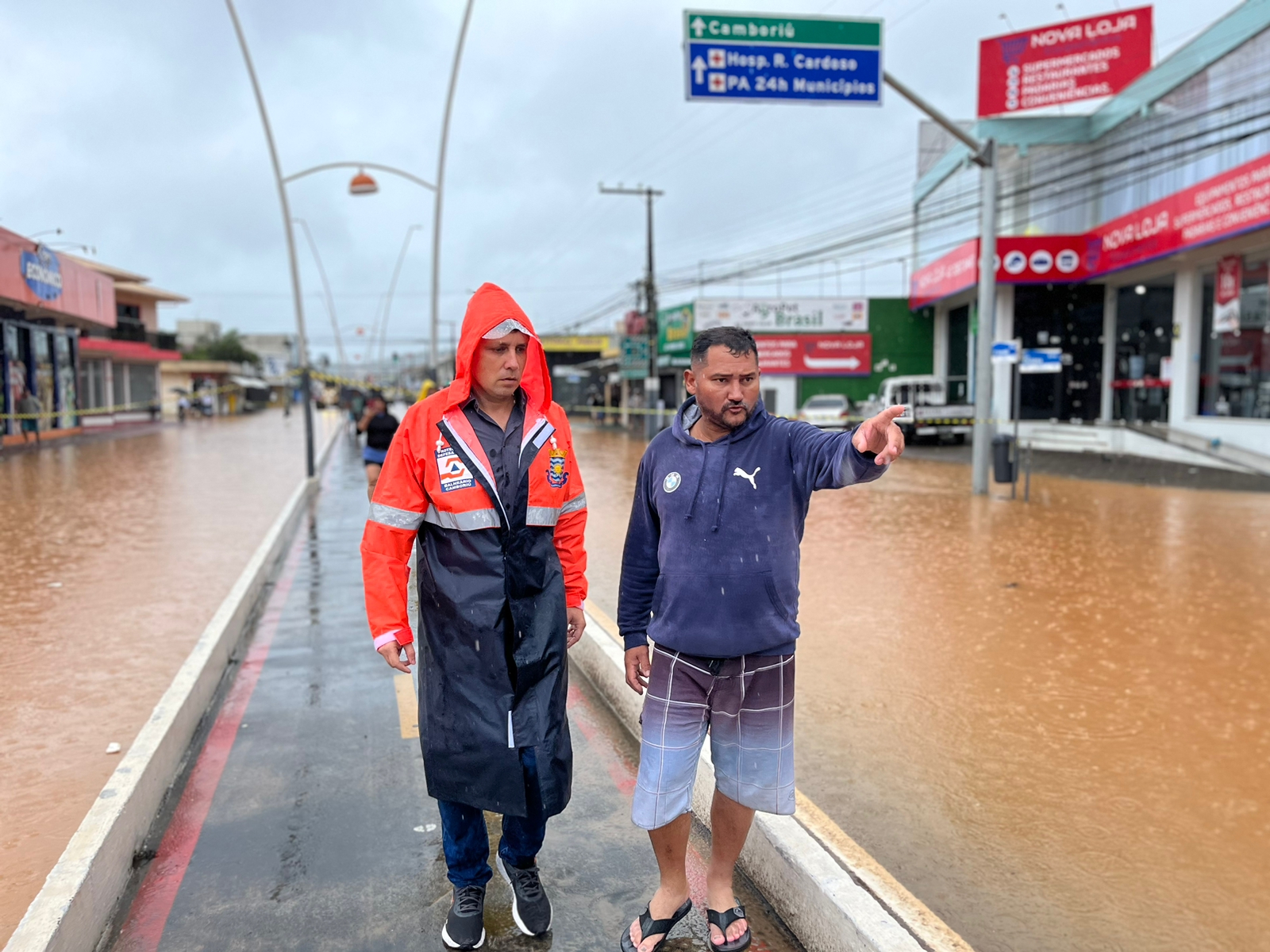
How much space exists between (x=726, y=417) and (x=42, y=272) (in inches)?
956

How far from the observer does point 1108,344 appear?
84.0 ft

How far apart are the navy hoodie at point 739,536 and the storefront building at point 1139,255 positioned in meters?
13.8

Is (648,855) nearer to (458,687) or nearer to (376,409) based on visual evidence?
(458,687)

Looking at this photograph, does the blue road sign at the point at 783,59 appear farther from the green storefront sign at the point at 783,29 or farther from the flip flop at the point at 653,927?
the flip flop at the point at 653,927

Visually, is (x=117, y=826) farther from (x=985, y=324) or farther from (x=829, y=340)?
(x=829, y=340)

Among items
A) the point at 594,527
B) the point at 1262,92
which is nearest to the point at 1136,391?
the point at 1262,92

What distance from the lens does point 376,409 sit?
11219 millimetres

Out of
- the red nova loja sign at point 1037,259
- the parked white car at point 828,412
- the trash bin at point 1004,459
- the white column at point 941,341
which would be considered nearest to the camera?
the trash bin at point 1004,459

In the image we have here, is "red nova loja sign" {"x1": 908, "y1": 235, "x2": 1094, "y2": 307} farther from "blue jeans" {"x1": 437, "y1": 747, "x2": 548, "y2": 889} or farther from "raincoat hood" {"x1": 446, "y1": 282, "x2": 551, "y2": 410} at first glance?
"blue jeans" {"x1": 437, "y1": 747, "x2": 548, "y2": 889}

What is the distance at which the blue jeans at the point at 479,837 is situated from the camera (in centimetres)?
291

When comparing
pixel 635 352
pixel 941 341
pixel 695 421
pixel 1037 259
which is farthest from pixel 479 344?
pixel 635 352

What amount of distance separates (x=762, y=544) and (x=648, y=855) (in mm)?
1519

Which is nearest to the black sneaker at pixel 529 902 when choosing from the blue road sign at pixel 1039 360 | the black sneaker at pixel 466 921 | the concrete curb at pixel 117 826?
the black sneaker at pixel 466 921

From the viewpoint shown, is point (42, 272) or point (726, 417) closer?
point (726, 417)
